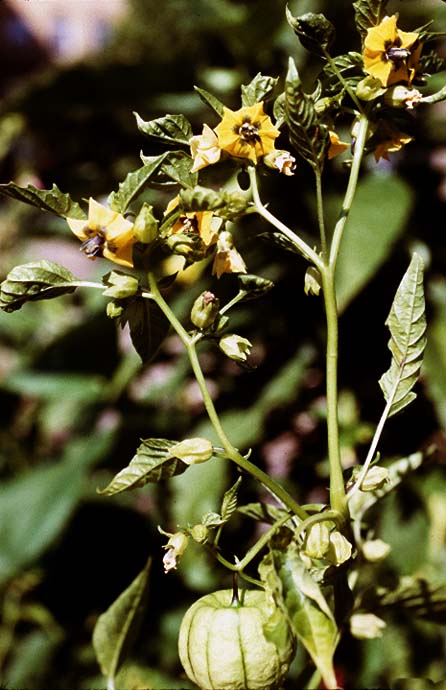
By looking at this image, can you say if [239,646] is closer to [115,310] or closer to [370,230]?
[115,310]

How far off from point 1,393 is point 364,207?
0.68 m

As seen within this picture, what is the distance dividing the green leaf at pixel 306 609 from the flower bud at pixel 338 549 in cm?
2

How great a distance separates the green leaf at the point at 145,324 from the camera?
290 millimetres

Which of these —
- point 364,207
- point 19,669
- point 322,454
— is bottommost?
point 19,669

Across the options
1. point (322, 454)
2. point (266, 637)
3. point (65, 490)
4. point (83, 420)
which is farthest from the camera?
point (83, 420)

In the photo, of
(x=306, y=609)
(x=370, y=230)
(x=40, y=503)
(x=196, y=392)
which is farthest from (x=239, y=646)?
(x=196, y=392)

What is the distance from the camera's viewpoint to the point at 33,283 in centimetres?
27

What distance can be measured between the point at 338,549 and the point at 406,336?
0.29ft

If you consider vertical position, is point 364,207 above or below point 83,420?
above

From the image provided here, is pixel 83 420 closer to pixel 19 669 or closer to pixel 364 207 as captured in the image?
pixel 19 669

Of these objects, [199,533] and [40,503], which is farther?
[40,503]

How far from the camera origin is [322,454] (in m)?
0.80

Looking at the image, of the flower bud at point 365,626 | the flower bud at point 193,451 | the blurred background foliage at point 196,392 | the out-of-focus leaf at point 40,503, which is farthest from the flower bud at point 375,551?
the out-of-focus leaf at point 40,503

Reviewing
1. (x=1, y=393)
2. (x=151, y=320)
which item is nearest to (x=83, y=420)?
(x=1, y=393)
